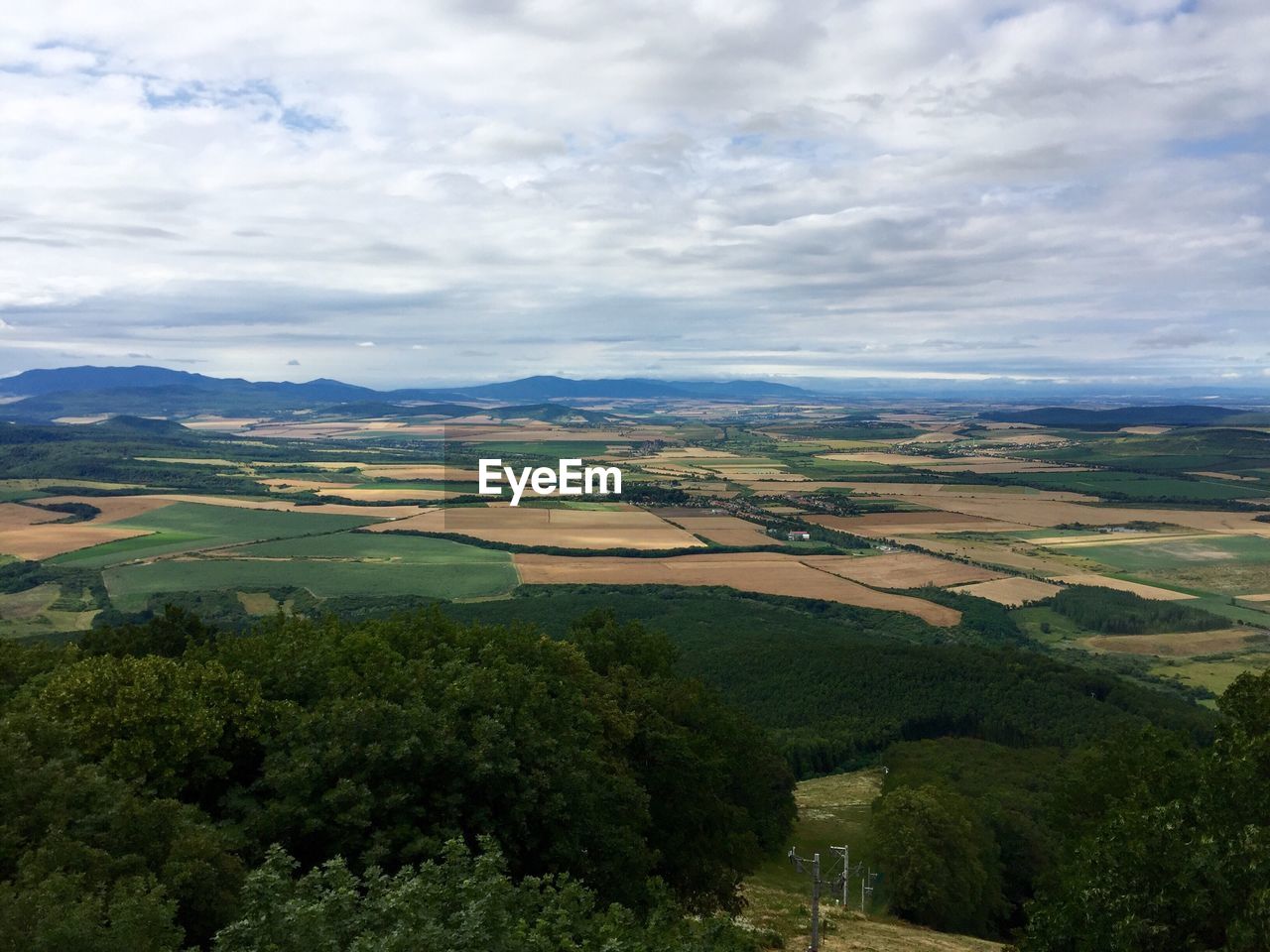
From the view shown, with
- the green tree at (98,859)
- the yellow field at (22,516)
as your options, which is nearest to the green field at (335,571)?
the yellow field at (22,516)

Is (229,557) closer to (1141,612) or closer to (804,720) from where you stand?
(804,720)

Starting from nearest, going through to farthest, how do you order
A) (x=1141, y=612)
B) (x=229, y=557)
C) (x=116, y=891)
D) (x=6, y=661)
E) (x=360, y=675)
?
1. (x=116, y=891)
2. (x=360, y=675)
3. (x=6, y=661)
4. (x=1141, y=612)
5. (x=229, y=557)

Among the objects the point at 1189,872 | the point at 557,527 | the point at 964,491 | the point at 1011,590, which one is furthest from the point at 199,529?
the point at 964,491

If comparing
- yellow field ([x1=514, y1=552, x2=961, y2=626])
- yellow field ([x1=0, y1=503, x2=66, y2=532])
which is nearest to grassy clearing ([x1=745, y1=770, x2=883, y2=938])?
yellow field ([x1=514, y1=552, x2=961, y2=626])

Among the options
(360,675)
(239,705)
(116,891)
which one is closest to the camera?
(116,891)

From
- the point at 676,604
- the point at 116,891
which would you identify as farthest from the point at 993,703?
the point at 116,891

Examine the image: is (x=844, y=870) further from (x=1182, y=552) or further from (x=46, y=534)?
(x=46, y=534)

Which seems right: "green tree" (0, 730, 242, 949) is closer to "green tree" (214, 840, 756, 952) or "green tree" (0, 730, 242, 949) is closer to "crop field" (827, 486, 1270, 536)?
"green tree" (214, 840, 756, 952)
